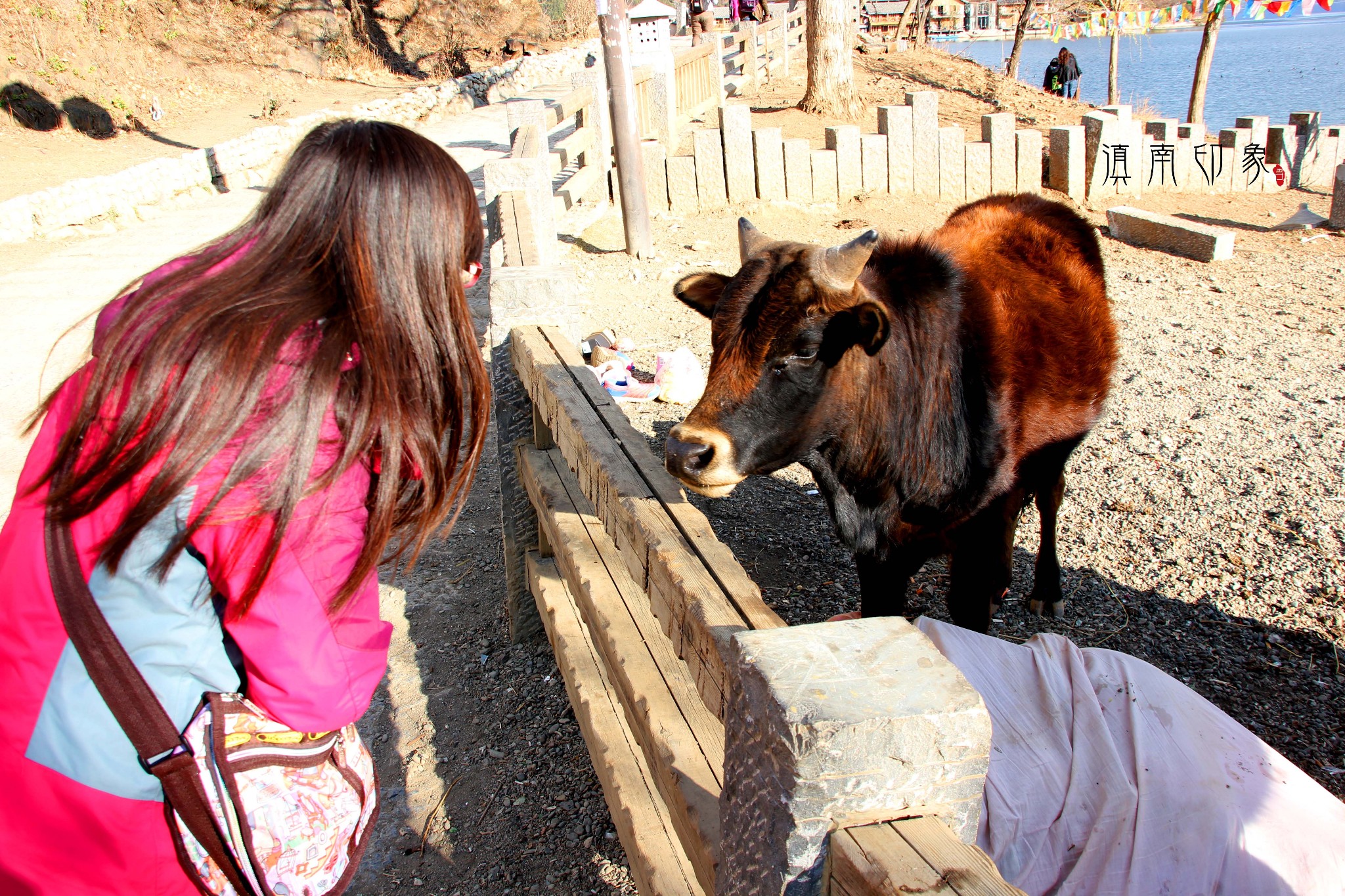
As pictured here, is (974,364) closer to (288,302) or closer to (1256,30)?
(288,302)

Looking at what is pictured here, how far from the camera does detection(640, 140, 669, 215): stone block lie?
10.3m

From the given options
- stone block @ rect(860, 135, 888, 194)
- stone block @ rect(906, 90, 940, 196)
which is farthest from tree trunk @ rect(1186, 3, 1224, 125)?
stone block @ rect(860, 135, 888, 194)

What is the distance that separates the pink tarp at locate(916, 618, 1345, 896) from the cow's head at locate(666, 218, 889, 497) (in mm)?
929

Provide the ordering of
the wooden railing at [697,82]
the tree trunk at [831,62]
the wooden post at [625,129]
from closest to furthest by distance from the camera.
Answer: the wooden post at [625,129], the tree trunk at [831,62], the wooden railing at [697,82]

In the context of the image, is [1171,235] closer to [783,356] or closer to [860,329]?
[860,329]

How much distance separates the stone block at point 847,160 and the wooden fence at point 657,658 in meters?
8.16

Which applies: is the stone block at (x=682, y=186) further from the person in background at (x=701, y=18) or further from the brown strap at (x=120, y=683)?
the person in background at (x=701, y=18)

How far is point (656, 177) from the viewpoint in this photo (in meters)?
10.4

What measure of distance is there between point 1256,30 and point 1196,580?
8706cm

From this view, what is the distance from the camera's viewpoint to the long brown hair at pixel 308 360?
130cm

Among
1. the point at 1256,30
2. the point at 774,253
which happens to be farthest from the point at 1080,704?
the point at 1256,30

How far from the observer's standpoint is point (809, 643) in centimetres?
128

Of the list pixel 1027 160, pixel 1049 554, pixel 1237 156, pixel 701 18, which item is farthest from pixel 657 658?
pixel 701 18

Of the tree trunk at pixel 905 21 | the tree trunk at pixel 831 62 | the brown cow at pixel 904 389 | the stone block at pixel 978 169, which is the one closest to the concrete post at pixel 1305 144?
the stone block at pixel 978 169
